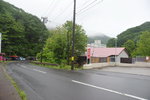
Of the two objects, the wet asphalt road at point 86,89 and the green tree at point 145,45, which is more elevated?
the green tree at point 145,45

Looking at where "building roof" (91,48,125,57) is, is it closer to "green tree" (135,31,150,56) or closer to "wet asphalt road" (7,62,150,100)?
"green tree" (135,31,150,56)

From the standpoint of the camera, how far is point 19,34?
65438mm

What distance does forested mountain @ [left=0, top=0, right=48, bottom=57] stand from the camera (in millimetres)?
59438

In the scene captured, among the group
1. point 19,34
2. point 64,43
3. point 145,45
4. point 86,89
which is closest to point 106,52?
point 145,45

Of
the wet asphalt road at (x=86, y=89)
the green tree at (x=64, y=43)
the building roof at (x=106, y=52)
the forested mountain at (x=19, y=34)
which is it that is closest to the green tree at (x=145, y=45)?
the building roof at (x=106, y=52)

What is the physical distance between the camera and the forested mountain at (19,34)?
5944 cm

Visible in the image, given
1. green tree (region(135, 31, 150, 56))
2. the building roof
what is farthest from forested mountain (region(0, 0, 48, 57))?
green tree (region(135, 31, 150, 56))

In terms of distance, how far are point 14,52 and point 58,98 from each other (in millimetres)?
61709

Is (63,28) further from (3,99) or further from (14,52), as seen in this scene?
(14,52)

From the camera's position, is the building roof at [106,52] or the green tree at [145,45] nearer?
the building roof at [106,52]

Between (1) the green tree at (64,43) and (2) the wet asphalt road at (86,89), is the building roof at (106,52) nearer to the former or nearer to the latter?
(1) the green tree at (64,43)

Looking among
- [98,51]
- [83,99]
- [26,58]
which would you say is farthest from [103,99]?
[26,58]

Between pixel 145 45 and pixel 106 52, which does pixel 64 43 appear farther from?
pixel 145 45

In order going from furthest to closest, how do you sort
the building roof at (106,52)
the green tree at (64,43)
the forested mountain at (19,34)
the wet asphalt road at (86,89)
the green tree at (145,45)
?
the forested mountain at (19,34) < the green tree at (145,45) < the building roof at (106,52) < the green tree at (64,43) < the wet asphalt road at (86,89)
